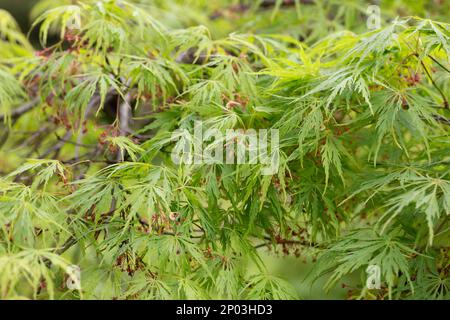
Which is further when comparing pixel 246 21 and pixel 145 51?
pixel 246 21

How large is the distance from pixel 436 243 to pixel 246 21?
5.13 feet

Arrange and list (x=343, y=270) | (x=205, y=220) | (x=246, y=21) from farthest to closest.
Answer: (x=246, y=21)
(x=205, y=220)
(x=343, y=270)

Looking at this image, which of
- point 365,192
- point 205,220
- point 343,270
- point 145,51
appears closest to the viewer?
point 343,270

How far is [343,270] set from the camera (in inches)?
Result: 55.4

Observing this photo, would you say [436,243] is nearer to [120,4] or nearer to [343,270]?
[343,270]

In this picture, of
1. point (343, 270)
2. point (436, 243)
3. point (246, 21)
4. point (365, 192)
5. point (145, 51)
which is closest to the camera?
point (343, 270)

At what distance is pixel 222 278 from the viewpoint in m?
1.50

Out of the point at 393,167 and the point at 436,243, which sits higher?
the point at 393,167

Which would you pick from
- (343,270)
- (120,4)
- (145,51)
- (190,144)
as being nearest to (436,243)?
(343,270)

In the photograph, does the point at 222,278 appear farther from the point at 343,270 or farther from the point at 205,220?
the point at 343,270

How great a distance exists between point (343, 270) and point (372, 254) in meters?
0.11
